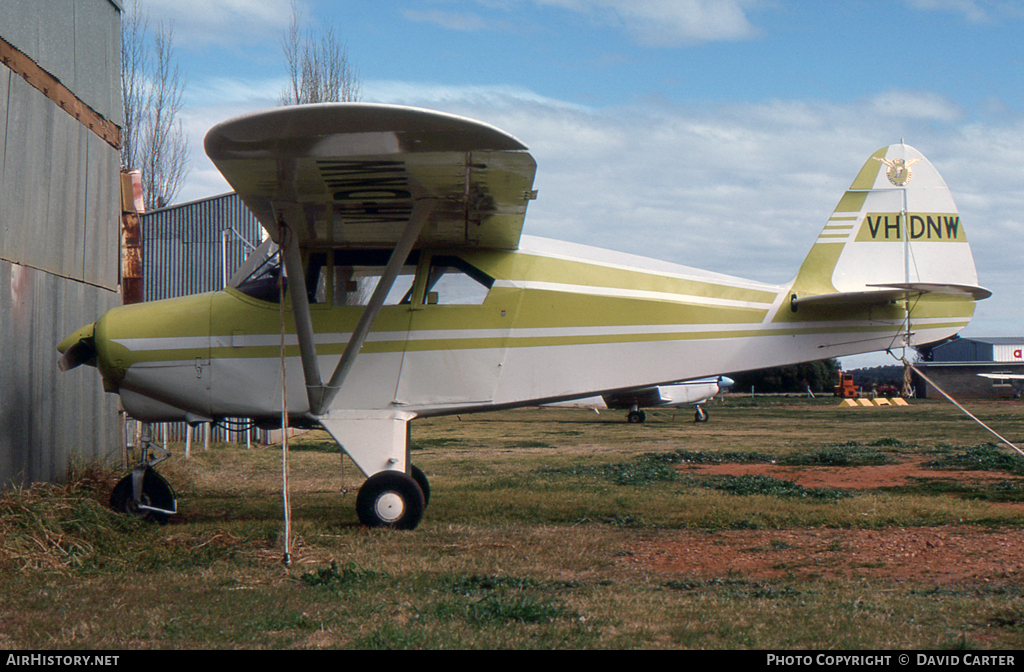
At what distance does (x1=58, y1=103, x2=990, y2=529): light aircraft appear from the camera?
263 inches

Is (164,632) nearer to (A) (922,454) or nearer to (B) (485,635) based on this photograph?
(B) (485,635)

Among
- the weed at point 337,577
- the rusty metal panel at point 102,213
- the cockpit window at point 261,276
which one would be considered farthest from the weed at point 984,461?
the rusty metal panel at point 102,213

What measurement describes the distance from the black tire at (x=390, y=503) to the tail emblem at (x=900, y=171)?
5.72 m

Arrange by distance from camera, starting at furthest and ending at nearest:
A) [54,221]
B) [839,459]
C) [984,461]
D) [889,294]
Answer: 1. [839,459]
2. [984,461]
3. [54,221]
4. [889,294]

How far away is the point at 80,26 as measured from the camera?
892cm

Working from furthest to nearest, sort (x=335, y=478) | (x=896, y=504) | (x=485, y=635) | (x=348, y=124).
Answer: (x=335, y=478), (x=896, y=504), (x=348, y=124), (x=485, y=635)

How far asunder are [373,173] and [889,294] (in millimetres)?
4882

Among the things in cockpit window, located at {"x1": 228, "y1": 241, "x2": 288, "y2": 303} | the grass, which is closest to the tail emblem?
the grass

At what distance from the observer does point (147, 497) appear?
7.12 m

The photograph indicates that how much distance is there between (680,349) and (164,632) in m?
5.13

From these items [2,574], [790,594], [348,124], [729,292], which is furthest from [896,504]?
[2,574]

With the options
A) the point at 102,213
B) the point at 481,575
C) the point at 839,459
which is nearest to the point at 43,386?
the point at 102,213

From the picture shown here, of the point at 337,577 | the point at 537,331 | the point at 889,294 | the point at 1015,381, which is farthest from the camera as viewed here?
the point at 1015,381

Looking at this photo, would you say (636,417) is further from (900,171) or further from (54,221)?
(54,221)
